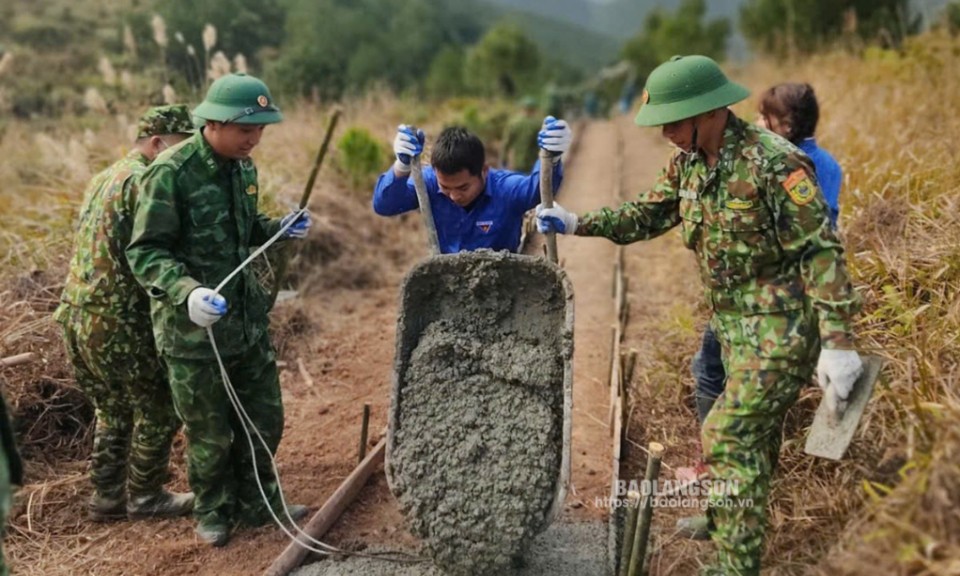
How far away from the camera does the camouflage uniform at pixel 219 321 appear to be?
2896mm

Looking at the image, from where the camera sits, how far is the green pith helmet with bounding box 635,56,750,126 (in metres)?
2.56

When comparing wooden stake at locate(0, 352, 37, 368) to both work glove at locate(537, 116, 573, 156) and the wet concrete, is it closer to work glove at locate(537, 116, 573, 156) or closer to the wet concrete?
the wet concrete

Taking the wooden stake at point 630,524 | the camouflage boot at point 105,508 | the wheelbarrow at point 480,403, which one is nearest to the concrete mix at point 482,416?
the wheelbarrow at point 480,403

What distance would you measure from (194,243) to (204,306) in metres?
0.44

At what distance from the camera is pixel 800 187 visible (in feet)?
8.02

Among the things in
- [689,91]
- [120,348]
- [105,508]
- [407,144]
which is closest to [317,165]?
[407,144]

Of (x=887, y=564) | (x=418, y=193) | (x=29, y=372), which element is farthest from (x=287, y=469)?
(x=887, y=564)

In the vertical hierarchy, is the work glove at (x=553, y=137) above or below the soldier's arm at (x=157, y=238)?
above

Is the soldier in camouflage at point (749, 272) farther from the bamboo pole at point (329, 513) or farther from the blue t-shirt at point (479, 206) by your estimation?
the bamboo pole at point (329, 513)

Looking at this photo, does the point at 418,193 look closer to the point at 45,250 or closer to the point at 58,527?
the point at 58,527

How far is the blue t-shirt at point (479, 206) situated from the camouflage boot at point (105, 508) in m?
1.95

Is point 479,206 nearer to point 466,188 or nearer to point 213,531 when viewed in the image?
point 466,188

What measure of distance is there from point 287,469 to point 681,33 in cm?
2877

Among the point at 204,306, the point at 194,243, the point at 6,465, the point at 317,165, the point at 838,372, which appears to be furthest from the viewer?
the point at 317,165
